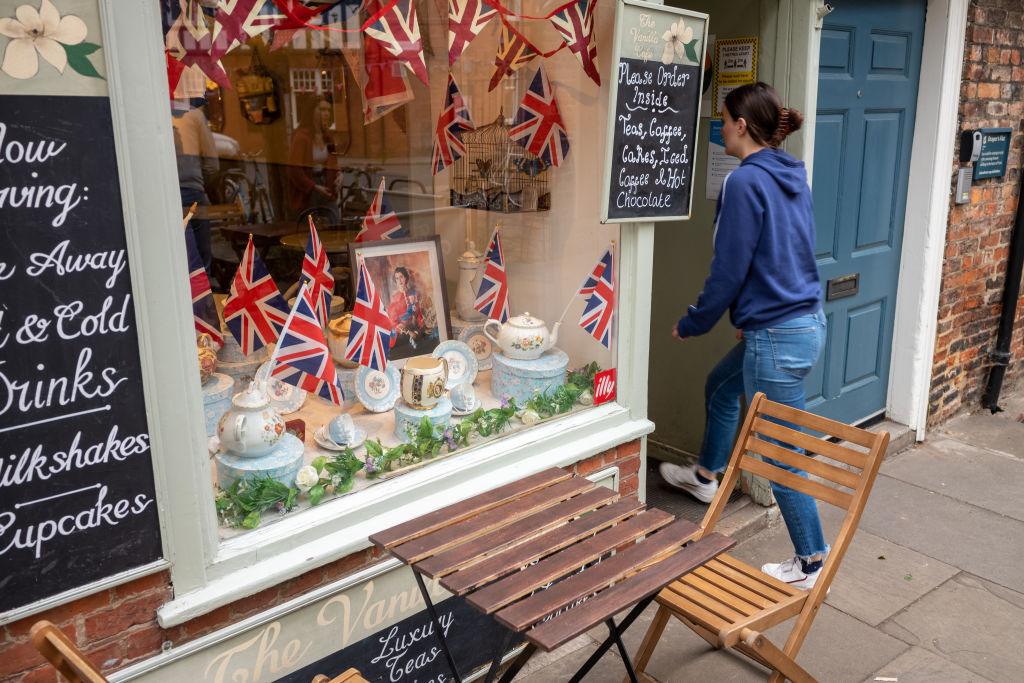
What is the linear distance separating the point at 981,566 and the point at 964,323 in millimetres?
2061

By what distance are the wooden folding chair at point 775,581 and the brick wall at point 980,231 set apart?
294 centimetres

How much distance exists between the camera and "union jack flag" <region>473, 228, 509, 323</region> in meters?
3.47

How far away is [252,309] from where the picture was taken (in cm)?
293

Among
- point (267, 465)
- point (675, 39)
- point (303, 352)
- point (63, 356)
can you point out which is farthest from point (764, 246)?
point (63, 356)

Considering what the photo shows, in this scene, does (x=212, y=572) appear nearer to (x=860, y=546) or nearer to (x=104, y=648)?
(x=104, y=648)

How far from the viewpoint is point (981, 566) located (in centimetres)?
386

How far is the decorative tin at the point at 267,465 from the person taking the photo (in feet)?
8.18

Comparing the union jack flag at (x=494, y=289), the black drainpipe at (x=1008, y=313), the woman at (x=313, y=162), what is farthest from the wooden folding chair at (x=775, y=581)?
the black drainpipe at (x=1008, y=313)

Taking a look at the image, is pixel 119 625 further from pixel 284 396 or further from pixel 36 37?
pixel 36 37

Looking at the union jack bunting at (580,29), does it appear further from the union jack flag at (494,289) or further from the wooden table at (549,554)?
the wooden table at (549,554)

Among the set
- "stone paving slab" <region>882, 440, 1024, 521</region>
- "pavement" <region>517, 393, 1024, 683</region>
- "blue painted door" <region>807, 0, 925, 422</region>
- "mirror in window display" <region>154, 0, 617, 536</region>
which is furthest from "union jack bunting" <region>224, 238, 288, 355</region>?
"stone paving slab" <region>882, 440, 1024, 521</region>

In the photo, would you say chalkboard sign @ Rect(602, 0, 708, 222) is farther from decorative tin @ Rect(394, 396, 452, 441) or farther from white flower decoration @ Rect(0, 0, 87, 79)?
white flower decoration @ Rect(0, 0, 87, 79)

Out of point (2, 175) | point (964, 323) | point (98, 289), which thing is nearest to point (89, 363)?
point (98, 289)

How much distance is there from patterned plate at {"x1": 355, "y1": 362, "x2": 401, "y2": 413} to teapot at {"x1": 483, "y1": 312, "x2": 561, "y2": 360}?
486mm
